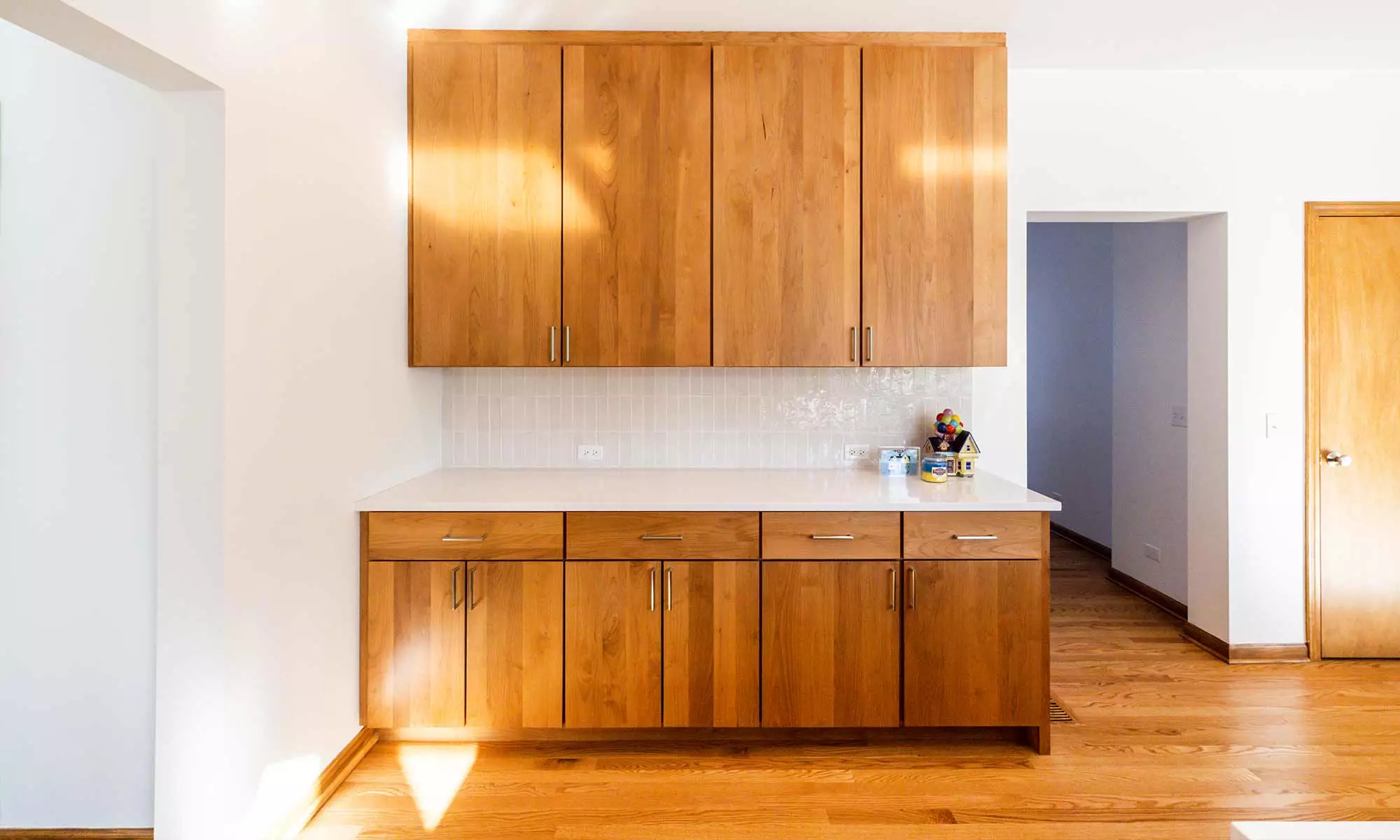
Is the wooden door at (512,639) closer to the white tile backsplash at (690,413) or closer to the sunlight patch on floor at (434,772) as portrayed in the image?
the sunlight patch on floor at (434,772)

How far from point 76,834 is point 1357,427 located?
491cm

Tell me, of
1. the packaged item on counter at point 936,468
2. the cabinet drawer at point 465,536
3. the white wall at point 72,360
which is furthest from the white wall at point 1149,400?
the white wall at point 72,360

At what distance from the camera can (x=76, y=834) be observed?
1891 millimetres

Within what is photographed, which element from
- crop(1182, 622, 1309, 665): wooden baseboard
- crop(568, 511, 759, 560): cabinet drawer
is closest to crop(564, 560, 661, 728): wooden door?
crop(568, 511, 759, 560): cabinet drawer

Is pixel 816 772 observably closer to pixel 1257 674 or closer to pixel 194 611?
pixel 194 611

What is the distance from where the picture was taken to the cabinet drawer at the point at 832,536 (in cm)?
234

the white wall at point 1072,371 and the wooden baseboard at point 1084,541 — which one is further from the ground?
the white wall at point 1072,371

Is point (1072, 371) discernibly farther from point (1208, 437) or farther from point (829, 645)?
point (829, 645)

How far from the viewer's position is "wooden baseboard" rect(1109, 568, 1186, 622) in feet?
12.3

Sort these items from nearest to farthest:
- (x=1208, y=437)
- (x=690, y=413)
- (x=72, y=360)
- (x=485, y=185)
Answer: (x=72, y=360), (x=485, y=185), (x=690, y=413), (x=1208, y=437)

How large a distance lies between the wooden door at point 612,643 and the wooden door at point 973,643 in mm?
842

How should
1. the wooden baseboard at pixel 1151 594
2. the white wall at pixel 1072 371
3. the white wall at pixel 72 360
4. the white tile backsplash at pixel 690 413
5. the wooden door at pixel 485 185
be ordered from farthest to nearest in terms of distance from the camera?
1. the white wall at pixel 1072 371
2. the wooden baseboard at pixel 1151 594
3. the white tile backsplash at pixel 690 413
4. the wooden door at pixel 485 185
5. the white wall at pixel 72 360

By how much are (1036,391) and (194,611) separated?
5990 mm

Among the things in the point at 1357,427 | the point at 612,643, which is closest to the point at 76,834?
the point at 612,643
